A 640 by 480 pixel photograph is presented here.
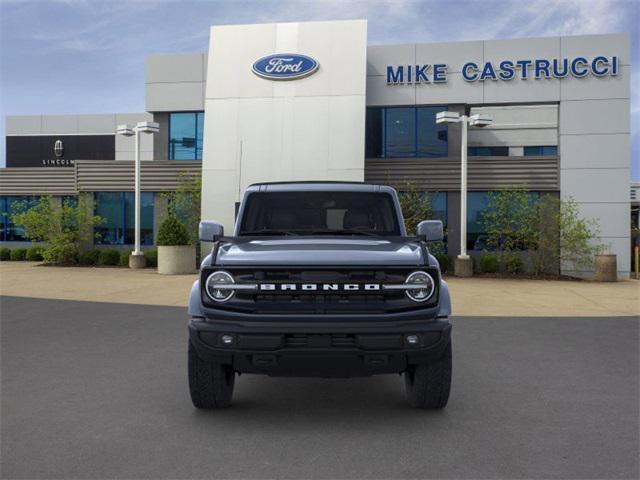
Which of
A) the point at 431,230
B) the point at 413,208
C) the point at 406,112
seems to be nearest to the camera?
the point at 431,230

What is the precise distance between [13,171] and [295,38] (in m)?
15.5

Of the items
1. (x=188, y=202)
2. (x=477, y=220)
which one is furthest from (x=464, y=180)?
(x=188, y=202)

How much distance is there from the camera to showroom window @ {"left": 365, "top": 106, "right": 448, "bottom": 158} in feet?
77.1

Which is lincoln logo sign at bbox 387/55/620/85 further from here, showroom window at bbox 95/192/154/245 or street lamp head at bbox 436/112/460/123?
showroom window at bbox 95/192/154/245

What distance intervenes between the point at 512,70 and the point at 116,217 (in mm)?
17406

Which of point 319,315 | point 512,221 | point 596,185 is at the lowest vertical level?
point 319,315

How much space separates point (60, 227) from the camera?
2447 cm

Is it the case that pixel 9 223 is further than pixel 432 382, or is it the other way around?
pixel 9 223

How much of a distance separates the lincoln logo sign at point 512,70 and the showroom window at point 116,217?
1226cm

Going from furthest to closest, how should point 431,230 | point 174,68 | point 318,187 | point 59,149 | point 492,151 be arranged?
point 59,149 < point 492,151 < point 174,68 < point 318,187 < point 431,230

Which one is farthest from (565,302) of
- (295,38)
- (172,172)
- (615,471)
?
(172,172)

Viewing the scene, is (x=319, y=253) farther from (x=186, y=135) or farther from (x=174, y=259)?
(x=186, y=135)

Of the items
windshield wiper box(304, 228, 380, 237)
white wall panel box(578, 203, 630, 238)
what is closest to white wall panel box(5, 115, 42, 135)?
white wall panel box(578, 203, 630, 238)

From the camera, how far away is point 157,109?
1008 inches
